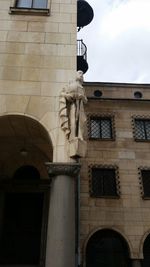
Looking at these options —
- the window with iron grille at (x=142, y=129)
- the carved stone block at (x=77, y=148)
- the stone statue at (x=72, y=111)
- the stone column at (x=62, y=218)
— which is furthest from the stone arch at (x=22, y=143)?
the window with iron grille at (x=142, y=129)

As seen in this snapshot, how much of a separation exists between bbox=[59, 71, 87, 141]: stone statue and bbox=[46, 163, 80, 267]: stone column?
949 mm

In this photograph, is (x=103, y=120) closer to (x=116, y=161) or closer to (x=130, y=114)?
(x=130, y=114)

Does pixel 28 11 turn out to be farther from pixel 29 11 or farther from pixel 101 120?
pixel 101 120

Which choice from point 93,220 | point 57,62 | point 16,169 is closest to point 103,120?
point 93,220

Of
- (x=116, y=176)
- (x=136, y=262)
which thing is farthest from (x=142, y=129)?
(x=136, y=262)

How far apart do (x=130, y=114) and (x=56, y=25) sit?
9654mm

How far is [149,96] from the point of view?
20.0 metres

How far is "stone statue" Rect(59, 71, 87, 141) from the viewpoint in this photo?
314 inches

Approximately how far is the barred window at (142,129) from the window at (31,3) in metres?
9.90

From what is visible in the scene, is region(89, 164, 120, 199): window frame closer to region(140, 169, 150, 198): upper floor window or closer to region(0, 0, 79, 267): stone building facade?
region(140, 169, 150, 198): upper floor window

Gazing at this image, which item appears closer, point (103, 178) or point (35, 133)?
point (35, 133)

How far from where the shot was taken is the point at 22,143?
1043cm

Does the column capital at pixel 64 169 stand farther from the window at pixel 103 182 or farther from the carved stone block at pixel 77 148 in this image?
the window at pixel 103 182

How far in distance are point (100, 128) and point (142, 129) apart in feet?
8.79
